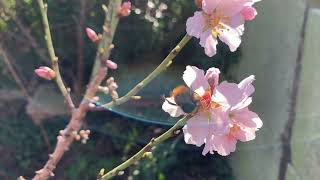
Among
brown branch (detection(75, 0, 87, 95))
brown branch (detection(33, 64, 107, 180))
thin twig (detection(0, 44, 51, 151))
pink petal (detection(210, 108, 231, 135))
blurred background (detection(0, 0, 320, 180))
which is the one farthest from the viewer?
thin twig (detection(0, 44, 51, 151))

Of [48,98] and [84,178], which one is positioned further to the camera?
[48,98]

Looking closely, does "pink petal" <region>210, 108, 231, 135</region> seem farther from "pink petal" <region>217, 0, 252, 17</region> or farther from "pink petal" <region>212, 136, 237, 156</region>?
"pink petal" <region>217, 0, 252, 17</region>

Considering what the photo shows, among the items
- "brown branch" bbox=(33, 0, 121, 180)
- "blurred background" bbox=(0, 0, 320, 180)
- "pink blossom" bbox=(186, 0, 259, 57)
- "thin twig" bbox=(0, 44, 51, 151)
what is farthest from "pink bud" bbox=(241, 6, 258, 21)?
"thin twig" bbox=(0, 44, 51, 151)

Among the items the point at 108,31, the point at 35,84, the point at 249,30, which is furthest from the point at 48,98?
the point at 108,31

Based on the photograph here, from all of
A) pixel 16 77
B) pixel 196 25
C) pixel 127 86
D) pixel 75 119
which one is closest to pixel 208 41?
pixel 196 25

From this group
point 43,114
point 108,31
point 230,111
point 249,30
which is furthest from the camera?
point 43,114

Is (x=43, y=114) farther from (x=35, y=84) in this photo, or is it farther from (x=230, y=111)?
(x=230, y=111)

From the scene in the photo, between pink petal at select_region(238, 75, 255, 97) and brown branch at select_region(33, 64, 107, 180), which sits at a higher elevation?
pink petal at select_region(238, 75, 255, 97)
